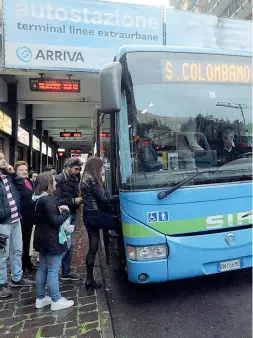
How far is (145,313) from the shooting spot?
11.8 feet

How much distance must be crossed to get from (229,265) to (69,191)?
237 cm

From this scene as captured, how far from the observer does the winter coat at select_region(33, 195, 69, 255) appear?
358 cm

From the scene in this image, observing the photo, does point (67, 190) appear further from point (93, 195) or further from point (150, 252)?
point (150, 252)

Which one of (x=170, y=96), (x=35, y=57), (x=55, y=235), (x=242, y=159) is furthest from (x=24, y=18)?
(x=242, y=159)

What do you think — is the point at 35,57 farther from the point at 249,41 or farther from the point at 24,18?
the point at 249,41

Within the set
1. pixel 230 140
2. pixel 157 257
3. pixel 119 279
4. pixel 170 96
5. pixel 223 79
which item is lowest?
pixel 119 279

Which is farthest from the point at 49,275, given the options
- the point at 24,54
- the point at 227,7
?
the point at 227,7

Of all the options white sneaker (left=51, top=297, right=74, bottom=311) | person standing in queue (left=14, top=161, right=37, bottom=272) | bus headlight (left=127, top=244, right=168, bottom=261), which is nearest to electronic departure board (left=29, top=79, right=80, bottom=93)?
person standing in queue (left=14, top=161, right=37, bottom=272)

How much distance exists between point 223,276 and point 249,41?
20.0ft

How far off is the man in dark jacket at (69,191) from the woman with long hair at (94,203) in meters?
0.42

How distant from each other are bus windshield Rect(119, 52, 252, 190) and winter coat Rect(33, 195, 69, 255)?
2.85 feet

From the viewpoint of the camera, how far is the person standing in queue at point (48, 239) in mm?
3604

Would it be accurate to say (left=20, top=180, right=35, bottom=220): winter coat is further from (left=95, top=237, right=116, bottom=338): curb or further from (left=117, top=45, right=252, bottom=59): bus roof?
(left=117, top=45, right=252, bottom=59): bus roof

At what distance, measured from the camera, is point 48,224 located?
12.0 ft
